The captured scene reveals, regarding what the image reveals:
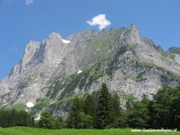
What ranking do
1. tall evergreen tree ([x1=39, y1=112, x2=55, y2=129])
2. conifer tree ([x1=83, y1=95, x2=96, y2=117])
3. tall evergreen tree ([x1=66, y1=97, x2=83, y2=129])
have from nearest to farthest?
1. tall evergreen tree ([x1=66, y1=97, x2=83, y2=129])
2. conifer tree ([x1=83, y1=95, x2=96, y2=117])
3. tall evergreen tree ([x1=39, y1=112, x2=55, y2=129])

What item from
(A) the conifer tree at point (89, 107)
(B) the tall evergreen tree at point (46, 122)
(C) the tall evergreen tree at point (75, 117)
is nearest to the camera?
(C) the tall evergreen tree at point (75, 117)

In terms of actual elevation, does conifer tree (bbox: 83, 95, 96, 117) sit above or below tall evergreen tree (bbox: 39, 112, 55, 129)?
above

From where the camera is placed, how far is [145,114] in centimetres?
8175

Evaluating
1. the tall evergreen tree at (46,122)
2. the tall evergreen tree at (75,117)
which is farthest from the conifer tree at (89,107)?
the tall evergreen tree at (46,122)

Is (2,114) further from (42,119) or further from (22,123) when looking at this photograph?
(42,119)

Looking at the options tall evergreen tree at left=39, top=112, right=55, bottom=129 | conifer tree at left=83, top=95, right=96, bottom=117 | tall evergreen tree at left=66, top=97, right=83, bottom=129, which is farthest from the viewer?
tall evergreen tree at left=39, top=112, right=55, bottom=129

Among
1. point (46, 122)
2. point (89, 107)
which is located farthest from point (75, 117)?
point (46, 122)

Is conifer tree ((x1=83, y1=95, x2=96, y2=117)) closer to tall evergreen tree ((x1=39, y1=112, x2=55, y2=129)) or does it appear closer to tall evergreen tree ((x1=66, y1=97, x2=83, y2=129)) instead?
tall evergreen tree ((x1=66, y1=97, x2=83, y2=129))

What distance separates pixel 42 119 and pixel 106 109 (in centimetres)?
5924

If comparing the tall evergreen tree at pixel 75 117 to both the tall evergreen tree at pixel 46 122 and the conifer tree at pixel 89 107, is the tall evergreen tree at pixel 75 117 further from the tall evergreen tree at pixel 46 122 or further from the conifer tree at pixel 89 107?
the tall evergreen tree at pixel 46 122

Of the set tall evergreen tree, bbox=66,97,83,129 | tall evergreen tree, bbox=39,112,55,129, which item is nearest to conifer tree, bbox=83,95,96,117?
tall evergreen tree, bbox=66,97,83,129

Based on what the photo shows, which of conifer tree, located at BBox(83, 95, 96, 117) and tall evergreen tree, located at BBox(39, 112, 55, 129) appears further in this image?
tall evergreen tree, located at BBox(39, 112, 55, 129)

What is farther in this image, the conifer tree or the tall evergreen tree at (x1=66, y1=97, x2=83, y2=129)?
the conifer tree

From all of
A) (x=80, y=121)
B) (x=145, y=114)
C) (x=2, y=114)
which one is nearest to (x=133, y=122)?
(x=145, y=114)
